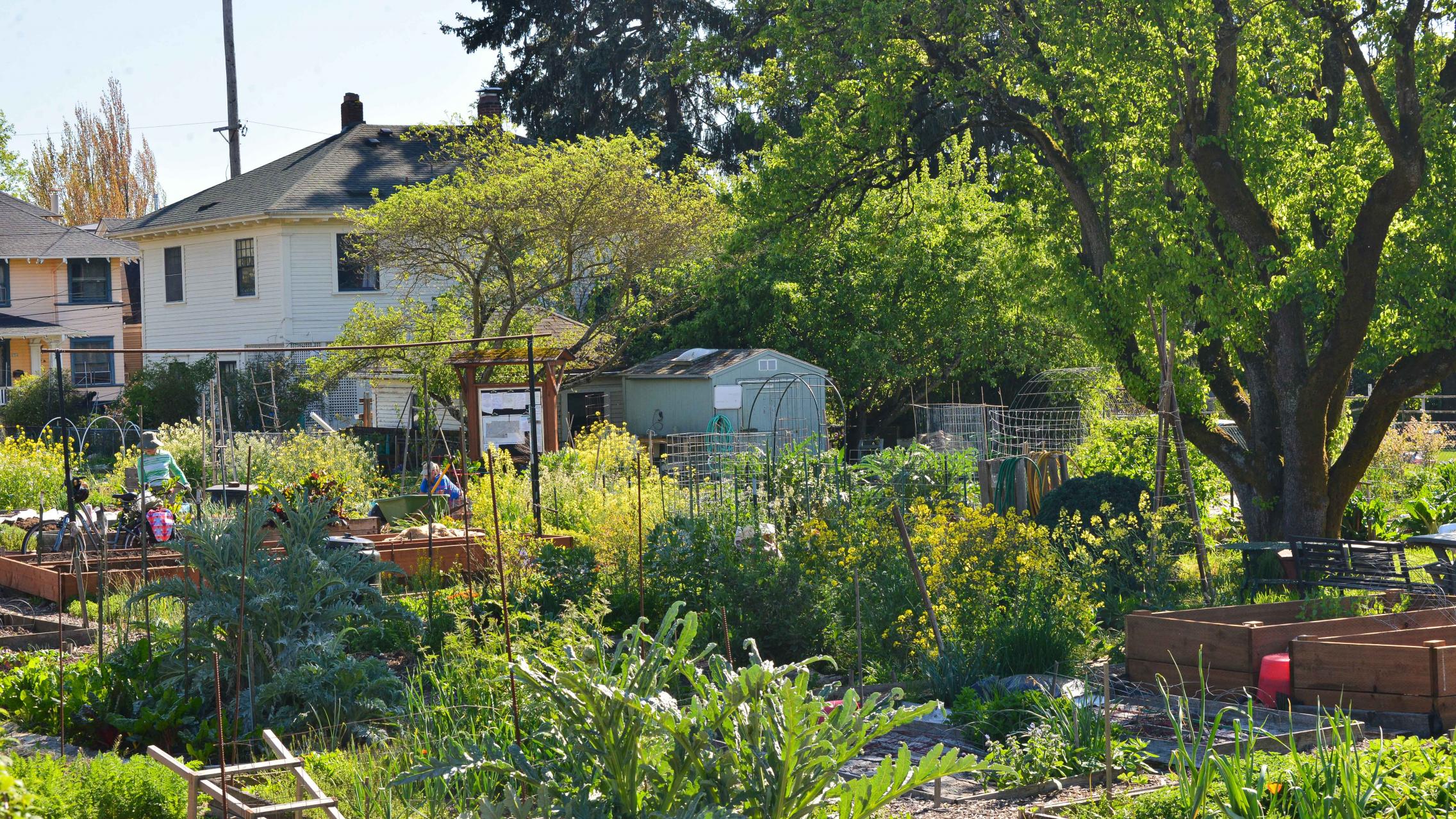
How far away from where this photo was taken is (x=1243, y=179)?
10789mm

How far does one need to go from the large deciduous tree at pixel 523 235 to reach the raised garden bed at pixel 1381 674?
1521cm

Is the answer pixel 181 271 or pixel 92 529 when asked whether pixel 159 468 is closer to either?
pixel 92 529

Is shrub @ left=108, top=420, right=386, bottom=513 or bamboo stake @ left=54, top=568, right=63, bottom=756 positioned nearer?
bamboo stake @ left=54, top=568, right=63, bottom=756

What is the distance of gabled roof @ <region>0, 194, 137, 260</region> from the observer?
31797 mm

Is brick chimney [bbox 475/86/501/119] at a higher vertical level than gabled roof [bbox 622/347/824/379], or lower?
higher

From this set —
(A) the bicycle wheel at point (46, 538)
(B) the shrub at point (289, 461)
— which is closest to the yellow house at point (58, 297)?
(B) the shrub at point (289, 461)

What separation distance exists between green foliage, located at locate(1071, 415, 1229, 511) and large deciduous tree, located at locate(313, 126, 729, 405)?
908cm

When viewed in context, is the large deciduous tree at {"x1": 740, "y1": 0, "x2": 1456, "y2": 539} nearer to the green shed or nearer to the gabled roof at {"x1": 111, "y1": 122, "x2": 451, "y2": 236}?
the green shed

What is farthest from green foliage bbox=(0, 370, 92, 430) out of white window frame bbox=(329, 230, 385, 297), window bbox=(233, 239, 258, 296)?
white window frame bbox=(329, 230, 385, 297)

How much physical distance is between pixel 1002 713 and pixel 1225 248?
6.60m

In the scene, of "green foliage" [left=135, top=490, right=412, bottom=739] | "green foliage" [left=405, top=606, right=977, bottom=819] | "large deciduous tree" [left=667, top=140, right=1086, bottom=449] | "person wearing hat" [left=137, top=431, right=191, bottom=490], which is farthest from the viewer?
"large deciduous tree" [left=667, top=140, right=1086, bottom=449]

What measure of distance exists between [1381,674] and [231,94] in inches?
Result: 1209

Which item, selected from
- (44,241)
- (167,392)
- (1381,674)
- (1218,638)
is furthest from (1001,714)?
(44,241)

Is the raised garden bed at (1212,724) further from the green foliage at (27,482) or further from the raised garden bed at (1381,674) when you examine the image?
the green foliage at (27,482)
